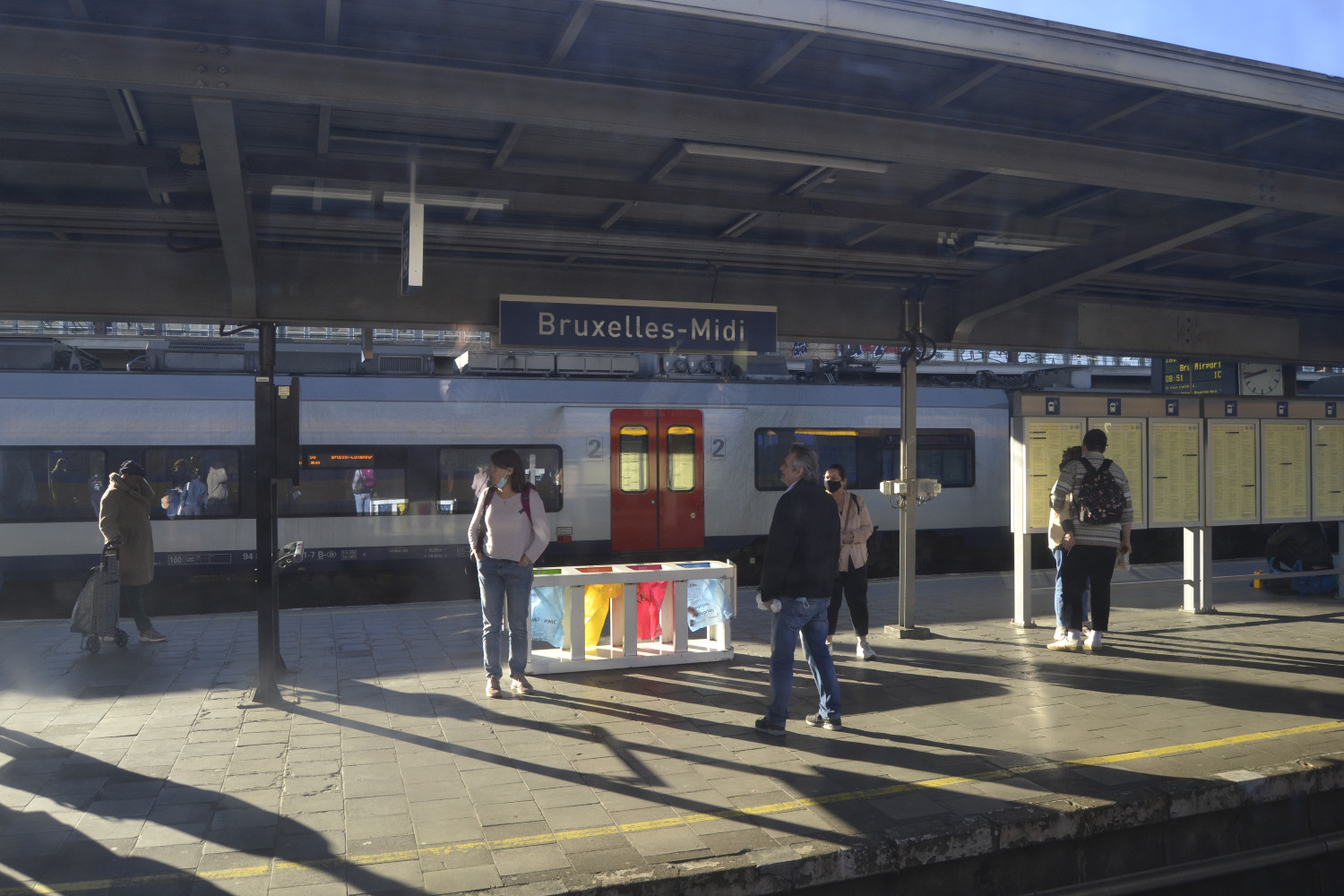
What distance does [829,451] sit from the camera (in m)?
14.4

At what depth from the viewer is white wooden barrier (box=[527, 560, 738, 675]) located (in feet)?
24.8

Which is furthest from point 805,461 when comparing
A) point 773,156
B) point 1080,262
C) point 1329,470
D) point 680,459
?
point 680,459

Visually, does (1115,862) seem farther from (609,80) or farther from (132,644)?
(132,644)

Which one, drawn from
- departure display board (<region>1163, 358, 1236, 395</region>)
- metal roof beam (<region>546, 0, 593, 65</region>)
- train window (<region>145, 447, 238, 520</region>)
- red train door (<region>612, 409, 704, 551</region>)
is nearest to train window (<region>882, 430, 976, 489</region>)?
departure display board (<region>1163, 358, 1236, 395</region>)

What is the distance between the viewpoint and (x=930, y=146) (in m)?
5.72

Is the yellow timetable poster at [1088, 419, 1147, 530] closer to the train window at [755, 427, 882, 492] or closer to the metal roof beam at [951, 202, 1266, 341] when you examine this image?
the metal roof beam at [951, 202, 1266, 341]

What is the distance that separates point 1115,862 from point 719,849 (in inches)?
78.4

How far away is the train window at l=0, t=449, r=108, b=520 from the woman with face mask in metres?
8.84

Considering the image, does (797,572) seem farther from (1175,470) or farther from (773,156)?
(1175,470)

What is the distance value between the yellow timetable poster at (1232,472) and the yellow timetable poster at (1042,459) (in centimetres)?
163

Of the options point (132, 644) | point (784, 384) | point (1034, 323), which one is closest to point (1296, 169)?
point (1034, 323)

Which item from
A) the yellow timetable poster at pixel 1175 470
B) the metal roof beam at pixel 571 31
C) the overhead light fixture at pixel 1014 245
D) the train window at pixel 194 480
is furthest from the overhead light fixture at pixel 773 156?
the train window at pixel 194 480

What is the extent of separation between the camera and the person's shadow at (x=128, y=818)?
3.97 m

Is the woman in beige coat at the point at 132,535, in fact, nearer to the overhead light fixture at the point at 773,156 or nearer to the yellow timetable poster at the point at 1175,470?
the overhead light fixture at the point at 773,156
